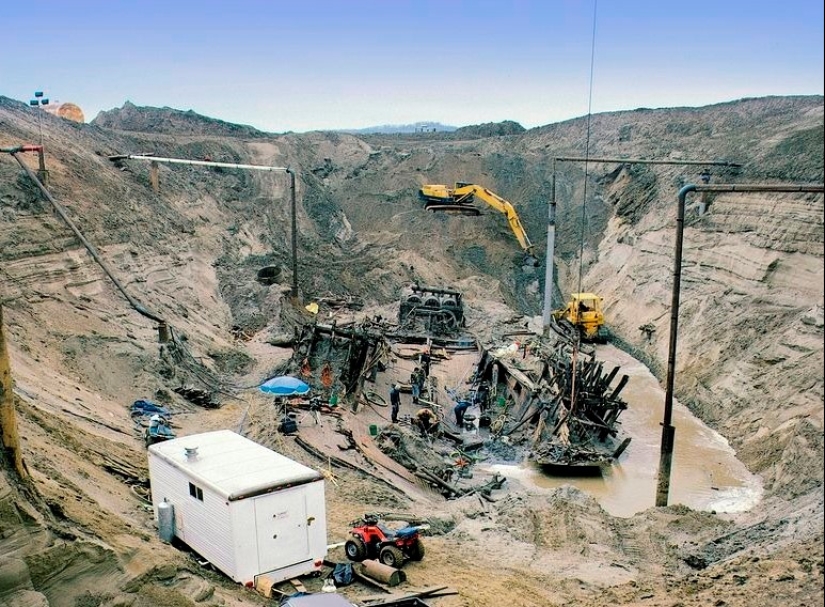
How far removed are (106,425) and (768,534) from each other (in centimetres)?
1285

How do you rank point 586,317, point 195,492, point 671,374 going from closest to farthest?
point 195,492 < point 671,374 < point 586,317

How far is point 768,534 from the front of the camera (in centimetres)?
1138

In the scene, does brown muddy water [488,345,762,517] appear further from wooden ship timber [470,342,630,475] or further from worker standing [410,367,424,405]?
worker standing [410,367,424,405]

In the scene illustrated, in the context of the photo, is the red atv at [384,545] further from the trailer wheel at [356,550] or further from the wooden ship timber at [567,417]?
the wooden ship timber at [567,417]

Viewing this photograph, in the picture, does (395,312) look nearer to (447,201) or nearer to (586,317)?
(586,317)

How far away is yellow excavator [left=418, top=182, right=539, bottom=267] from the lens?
4275 cm

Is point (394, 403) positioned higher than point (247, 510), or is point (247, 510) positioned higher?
point (247, 510)

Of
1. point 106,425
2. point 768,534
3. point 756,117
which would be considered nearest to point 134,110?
point 756,117

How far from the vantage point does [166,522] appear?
430 inches

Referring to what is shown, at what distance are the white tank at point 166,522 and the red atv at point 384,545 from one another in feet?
8.70

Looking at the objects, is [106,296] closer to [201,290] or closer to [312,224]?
[201,290]

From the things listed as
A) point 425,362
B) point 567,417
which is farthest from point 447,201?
point 567,417

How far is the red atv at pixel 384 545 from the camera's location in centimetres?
1114

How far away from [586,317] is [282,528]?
2385cm
